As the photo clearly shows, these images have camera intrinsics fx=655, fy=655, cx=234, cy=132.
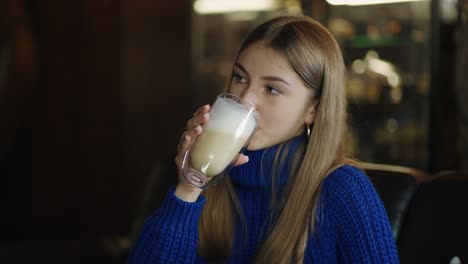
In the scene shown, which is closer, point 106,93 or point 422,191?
point 422,191

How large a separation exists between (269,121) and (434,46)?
8.21ft

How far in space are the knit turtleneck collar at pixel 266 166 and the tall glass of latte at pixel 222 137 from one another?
0.17m

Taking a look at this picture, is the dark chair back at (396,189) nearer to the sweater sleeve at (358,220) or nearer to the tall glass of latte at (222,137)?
the sweater sleeve at (358,220)

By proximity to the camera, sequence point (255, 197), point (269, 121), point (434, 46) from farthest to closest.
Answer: point (434, 46), point (255, 197), point (269, 121)

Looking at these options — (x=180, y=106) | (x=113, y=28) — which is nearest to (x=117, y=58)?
(x=113, y=28)

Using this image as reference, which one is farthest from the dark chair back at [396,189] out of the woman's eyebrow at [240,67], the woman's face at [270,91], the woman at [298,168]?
the woman's eyebrow at [240,67]

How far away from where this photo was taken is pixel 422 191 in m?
1.76

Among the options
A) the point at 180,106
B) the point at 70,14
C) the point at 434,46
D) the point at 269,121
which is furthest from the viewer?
the point at 180,106

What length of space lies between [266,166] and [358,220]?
27 centimetres

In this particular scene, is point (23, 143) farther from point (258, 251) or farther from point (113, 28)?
point (258, 251)

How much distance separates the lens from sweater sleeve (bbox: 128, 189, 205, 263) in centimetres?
149

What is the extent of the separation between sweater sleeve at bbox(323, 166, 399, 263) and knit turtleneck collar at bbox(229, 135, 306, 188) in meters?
0.12

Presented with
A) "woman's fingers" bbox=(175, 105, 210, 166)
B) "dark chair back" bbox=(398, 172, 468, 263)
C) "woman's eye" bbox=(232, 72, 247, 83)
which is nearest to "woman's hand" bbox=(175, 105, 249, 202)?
"woman's fingers" bbox=(175, 105, 210, 166)

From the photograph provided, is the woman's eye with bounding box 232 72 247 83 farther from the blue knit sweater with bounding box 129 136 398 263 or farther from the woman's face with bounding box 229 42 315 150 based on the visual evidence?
the blue knit sweater with bounding box 129 136 398 263
